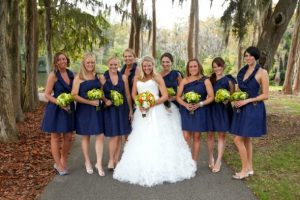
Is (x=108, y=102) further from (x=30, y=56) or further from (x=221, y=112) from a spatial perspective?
(x=30, y=56)

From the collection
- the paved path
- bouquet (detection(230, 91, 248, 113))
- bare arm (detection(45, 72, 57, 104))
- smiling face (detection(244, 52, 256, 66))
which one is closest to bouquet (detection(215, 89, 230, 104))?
bouquet (detection(230, 91, 248, 113))

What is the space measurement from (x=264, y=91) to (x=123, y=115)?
2.32 m

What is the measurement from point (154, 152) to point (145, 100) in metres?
0.84

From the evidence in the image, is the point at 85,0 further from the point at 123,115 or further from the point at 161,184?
the point at 161,184

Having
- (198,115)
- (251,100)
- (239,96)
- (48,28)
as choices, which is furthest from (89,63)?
(48,28)

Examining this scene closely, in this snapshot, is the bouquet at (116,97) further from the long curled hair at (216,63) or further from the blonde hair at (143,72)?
the long curled hair at (216,63)

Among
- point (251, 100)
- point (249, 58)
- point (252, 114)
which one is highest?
point (249, 58)

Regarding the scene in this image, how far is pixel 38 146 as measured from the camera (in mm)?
9172

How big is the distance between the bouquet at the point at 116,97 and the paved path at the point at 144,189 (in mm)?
1210

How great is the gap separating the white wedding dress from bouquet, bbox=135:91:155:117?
13cm

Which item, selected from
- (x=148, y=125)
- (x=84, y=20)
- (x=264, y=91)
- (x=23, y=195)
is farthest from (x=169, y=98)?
(x=84, y=20)

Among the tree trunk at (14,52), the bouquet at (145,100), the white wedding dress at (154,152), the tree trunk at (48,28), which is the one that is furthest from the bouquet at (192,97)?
the tree trunk at (48,28)

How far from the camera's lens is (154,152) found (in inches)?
247

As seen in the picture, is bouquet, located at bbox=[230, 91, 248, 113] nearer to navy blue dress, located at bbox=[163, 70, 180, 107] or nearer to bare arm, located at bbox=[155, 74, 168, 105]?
bare arm, located at bbox=[155, 74, 168, 105]
